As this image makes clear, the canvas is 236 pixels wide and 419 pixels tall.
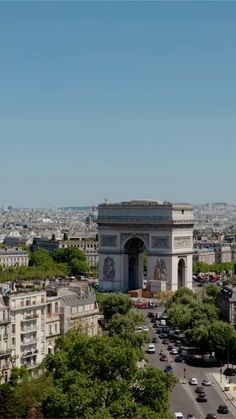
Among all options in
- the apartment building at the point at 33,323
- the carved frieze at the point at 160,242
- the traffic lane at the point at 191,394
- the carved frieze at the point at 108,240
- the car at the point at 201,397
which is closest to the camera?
the traffic lane at the point at 191,394

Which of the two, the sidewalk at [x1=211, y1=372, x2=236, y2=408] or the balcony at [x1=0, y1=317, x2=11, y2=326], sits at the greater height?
the balcony at [x1=0, y1=317, x2=11, y2=326]

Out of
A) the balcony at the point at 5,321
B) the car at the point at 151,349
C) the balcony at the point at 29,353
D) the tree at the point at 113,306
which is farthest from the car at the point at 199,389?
the tree at the point at 113,306

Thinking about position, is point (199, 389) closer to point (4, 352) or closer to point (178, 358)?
point (178, 358)

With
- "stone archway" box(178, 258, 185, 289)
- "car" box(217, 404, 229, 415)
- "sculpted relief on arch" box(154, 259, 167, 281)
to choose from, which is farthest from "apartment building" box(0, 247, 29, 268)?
"car" box(217, 404, 229, 415)

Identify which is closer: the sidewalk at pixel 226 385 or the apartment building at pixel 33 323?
the sidewalk at pixel 226 385

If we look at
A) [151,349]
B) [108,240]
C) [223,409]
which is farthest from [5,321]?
[108,240]

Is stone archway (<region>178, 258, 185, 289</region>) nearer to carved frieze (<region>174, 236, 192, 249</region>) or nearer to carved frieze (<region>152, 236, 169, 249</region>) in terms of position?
carved frieze (<region>174, 236, 192, 249</region>)

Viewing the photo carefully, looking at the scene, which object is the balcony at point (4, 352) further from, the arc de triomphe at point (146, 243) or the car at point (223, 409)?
the arc de triomphe at point (146, 243)
